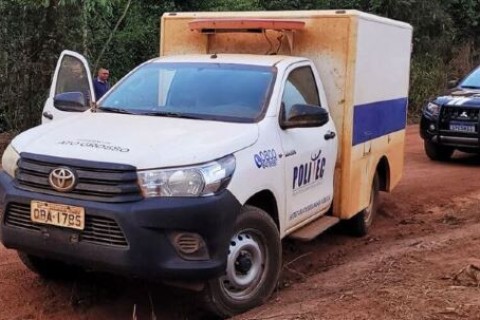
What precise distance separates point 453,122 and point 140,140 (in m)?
8.49

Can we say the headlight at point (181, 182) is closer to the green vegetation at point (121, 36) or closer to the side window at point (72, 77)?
the side window at point (72, 77)

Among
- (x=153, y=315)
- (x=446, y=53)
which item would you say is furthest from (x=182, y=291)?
(x=446, y=53)

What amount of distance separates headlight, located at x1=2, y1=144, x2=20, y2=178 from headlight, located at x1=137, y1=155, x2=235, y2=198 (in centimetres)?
93

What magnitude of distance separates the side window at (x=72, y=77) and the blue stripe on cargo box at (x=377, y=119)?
102 inches

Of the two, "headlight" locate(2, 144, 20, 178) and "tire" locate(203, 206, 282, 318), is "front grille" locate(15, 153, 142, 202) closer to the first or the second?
"headlight" locate(2, 144, 20, 178)

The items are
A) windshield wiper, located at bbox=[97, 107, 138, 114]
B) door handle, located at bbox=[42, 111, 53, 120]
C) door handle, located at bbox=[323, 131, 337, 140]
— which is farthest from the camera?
door handle, located at bbox=[42, 111, 53, 120]

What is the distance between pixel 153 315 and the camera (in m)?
4.84

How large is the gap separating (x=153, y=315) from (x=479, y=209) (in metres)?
5.07

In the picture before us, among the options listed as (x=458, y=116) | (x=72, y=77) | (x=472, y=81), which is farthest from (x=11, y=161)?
(x=472, y=81)

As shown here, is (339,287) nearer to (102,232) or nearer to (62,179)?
(102,232)

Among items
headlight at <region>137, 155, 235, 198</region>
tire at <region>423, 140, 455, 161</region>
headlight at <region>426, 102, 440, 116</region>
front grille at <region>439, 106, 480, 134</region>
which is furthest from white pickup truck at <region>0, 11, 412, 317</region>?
tire at <region>423, 140, 455, 161</region>

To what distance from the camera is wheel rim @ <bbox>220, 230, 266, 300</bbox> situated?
4641 millimetres

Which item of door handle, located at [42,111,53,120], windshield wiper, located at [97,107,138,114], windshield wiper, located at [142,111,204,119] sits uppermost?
windshield wiper, located at [142,111,204,119]

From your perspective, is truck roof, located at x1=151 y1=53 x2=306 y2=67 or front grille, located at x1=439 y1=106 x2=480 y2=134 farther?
front grille, located at x1=439 y1=106 x2=480 y2=134
